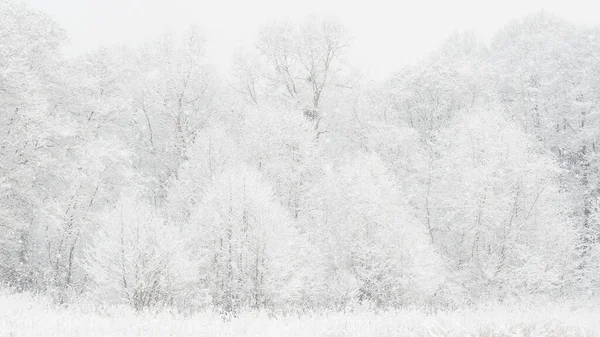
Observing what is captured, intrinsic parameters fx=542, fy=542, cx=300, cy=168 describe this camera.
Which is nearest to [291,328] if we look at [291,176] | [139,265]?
[139,265]

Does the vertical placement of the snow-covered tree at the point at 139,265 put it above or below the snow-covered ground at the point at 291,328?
below

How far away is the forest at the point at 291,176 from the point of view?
23188 millimetres

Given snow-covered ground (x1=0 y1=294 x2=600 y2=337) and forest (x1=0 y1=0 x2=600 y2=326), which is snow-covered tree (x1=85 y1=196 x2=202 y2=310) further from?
snow-covered ground (x1=0 y1=294 x2=600 y2=337)

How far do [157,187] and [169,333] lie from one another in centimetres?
2936

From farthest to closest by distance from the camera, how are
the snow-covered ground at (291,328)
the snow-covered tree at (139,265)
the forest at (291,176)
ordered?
the forest at (291,176) < the snow-covered tree at (139,265) < the snow-covered ground at (291,328)

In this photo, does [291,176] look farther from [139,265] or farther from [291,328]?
[291,328]

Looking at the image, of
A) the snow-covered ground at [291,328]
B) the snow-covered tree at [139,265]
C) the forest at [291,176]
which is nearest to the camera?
the snow-covered ground at [291,328]

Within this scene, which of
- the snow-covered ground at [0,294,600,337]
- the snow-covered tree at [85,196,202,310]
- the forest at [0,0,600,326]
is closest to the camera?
the snow-covered ground at [0,294,600,337]

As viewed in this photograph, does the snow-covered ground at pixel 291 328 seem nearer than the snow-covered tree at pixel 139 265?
Yes

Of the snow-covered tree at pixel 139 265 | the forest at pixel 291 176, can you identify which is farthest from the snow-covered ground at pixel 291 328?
the snow-covered tree at pixel 139 265

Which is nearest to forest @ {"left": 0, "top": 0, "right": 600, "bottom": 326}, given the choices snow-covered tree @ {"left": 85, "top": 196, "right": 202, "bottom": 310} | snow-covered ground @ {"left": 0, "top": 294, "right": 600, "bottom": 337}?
snow-covered tree @ {"left": 85, "top": 196, "right": 202, "bottom": 310}

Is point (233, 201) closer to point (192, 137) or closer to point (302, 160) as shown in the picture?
point (302, 160)

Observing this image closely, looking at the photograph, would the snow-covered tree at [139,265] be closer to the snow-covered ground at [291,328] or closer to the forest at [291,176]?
the forest at [291,176]

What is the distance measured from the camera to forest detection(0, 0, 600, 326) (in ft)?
76.1
